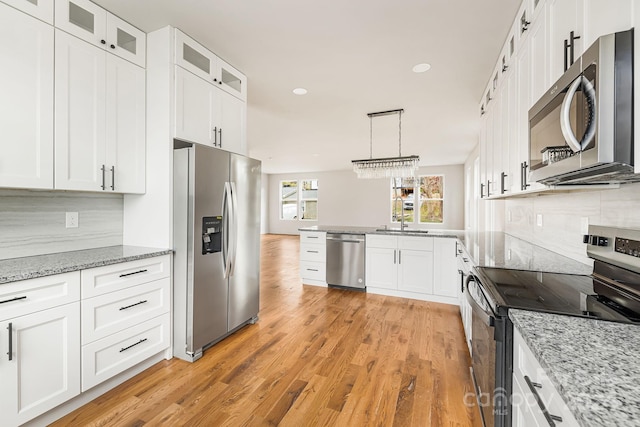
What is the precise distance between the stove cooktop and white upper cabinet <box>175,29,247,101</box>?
8.82 ft

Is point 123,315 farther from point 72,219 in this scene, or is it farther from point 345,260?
point 345,260

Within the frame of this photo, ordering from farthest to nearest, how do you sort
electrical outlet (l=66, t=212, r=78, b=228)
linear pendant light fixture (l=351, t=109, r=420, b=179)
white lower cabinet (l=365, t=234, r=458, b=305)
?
1. linear pendant light fixture (l=351, t=109, r=420, b=179)
2. white lower cabinet (l=365, t=234, r=458, b=305)
3. electrical outlet (l=66, t=212, r=78, b=228)

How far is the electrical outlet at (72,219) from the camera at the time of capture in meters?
2.20

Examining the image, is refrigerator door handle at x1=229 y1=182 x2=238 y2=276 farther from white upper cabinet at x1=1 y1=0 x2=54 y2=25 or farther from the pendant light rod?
the pendant light rod

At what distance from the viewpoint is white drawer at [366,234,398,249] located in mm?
3893

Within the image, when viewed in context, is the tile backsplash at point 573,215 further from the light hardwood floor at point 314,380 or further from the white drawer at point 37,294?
the white drawer at point 37,294

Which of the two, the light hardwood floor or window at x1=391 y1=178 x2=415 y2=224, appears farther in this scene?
window at x1=391 y1=178 x2=415 y2=224

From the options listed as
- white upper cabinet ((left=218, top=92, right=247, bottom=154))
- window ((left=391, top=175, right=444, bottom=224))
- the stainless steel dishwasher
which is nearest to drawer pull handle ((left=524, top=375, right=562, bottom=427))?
white upper cabinet ((left=218, top=92, right=247, bottom=154))

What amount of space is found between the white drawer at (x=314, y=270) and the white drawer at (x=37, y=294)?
10.0ft

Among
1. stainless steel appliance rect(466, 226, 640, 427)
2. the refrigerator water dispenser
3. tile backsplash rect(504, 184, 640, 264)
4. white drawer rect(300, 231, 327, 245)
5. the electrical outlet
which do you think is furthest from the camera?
white drawer rect(300, 231, 327, 245)

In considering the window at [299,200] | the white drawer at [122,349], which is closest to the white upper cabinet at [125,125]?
the white drawer at [122,349]

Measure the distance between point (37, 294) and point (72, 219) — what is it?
874mm

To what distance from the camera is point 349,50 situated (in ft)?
8.52

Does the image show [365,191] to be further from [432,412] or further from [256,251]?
[432,412]
